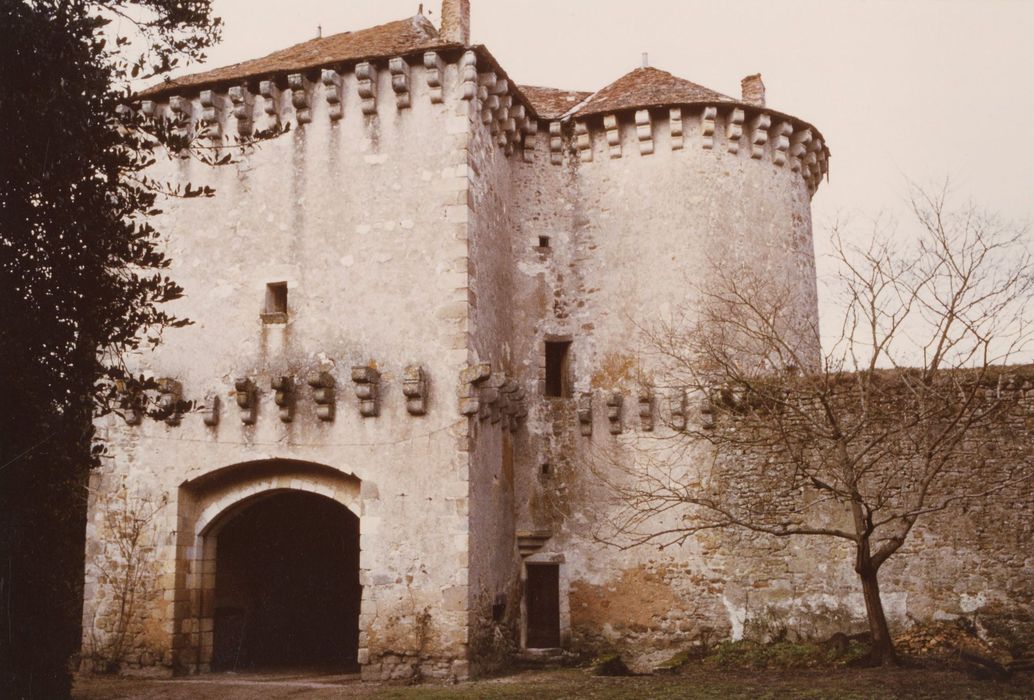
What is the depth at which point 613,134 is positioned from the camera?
1497 centimetres

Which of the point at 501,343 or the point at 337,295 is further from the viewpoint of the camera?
the point at 501,343

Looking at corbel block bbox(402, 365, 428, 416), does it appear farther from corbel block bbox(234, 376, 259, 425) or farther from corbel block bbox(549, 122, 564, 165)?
corbel block bbox(549, 122, 564, 165)

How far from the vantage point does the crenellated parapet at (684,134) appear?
1481 cm

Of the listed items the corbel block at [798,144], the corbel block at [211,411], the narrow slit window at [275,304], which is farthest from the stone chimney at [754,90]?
the corbel block at [211,411]

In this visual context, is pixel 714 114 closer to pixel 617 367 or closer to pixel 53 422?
pixel 617 367

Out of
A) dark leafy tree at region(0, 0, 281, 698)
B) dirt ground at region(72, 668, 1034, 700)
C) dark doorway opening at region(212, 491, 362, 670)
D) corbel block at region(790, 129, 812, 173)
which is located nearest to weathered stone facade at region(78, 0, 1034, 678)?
dark doorway opening at region(212, 491, 362, 670)

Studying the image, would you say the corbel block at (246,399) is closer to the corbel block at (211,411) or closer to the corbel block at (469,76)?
the corbel block at (211,411)

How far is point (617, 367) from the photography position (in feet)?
47.4

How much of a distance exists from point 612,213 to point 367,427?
5.15 metres

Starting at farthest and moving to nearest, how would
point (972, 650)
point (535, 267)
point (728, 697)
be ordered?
point (535, 267)
point (972, 650)
point (728, 697)

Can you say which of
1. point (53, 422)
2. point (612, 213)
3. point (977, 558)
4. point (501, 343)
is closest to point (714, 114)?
point (612, 213)

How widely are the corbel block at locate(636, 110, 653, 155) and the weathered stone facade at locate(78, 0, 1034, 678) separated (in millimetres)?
46

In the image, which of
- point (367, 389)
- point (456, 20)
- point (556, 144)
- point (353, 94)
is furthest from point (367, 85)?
point (367, 389)

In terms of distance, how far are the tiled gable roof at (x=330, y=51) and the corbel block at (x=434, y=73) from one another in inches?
9.5
